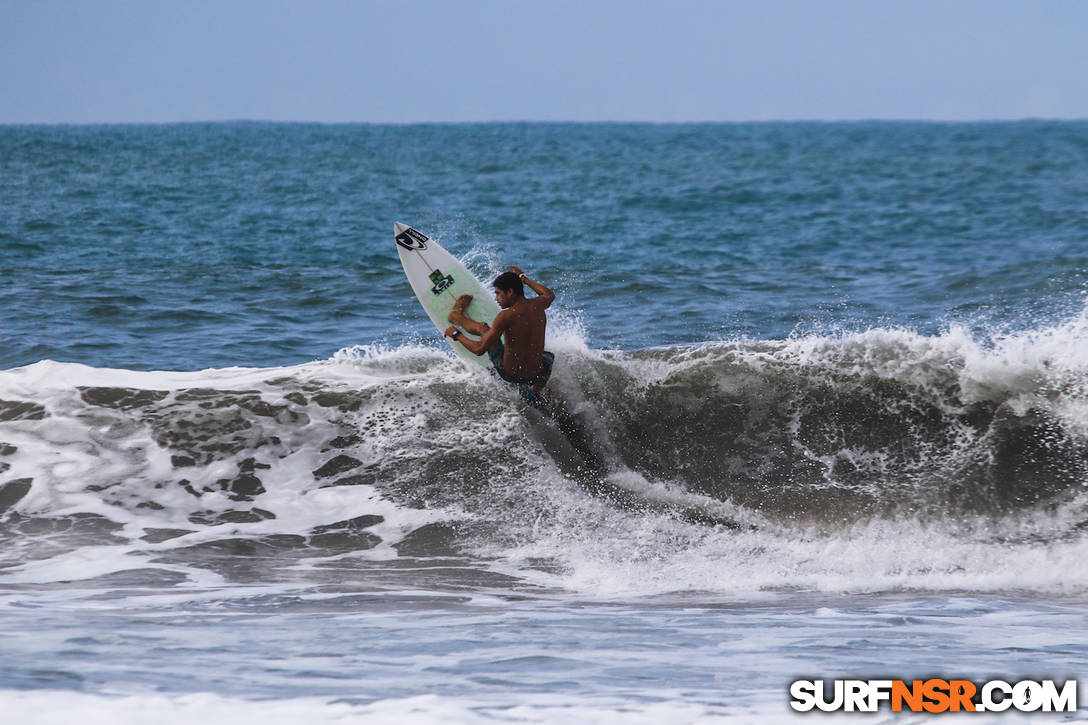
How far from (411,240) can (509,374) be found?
1983 millimetres

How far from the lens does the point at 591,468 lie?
845 cm

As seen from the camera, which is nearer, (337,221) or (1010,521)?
(1010,521)

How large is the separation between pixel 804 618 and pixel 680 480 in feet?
8.81

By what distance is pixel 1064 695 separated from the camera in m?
4.52

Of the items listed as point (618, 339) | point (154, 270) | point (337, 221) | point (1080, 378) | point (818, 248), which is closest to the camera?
point (1080, 378)

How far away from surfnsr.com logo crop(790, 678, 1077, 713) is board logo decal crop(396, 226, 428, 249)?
6.09m

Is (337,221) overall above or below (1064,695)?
above

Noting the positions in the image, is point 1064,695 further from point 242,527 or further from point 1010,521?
point 242,527

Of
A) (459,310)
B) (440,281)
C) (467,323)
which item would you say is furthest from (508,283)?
(440,281)

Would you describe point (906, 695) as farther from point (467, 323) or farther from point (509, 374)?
point (467, 323)

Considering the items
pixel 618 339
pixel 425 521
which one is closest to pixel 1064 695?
pixel 425 521

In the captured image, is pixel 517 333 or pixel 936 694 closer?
pixel 936 694

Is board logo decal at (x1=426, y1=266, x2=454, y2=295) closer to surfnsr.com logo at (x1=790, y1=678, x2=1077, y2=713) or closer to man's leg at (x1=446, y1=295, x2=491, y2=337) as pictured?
man's leg at (x1=446, y1=295, x2=491, y2=337)

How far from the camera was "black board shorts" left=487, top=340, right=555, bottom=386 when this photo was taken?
338 inches
